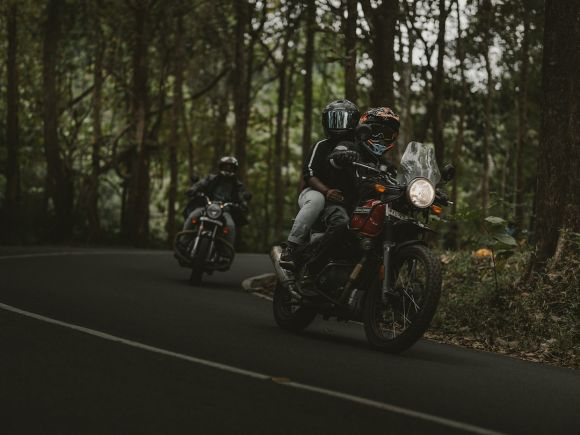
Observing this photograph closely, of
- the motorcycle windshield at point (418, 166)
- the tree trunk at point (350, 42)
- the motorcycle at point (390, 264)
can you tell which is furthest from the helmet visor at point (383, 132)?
the tree trunk at point (350, 42)

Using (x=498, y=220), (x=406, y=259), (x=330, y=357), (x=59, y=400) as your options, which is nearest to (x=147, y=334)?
(x=330, y=357)

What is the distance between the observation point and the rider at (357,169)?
358 inches

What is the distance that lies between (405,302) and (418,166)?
1154 millimetres

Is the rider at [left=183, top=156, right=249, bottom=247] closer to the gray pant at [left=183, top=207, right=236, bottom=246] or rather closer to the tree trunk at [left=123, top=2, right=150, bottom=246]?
the gray pant at [left=183, top=207, right=236, bottom=246]

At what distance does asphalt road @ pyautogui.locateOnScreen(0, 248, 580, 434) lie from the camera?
558 cm

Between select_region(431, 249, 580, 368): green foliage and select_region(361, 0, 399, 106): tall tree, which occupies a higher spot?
select_region(361, 0, 399, 106): tall tree

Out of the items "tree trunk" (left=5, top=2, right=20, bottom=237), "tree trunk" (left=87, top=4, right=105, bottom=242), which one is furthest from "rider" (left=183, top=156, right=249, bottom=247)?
"tree trunk" (left=87, top=4, right=105, bottom=242)

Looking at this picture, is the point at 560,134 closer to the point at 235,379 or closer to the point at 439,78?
the point at 235,379

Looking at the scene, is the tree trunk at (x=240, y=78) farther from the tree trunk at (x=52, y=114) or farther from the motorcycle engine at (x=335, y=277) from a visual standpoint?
the motorcycle engine at (x=335, y=277)

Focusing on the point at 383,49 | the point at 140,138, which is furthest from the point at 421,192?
the point at 140,138

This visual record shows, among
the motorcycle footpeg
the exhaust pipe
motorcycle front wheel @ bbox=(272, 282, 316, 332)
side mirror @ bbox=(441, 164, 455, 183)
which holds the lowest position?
motorcycle front wheel @ bbox=(272, 282, 316, 332)

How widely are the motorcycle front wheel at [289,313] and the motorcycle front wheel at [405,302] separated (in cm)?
102

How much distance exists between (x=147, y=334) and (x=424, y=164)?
2.79 metres

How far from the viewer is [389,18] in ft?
54.0
